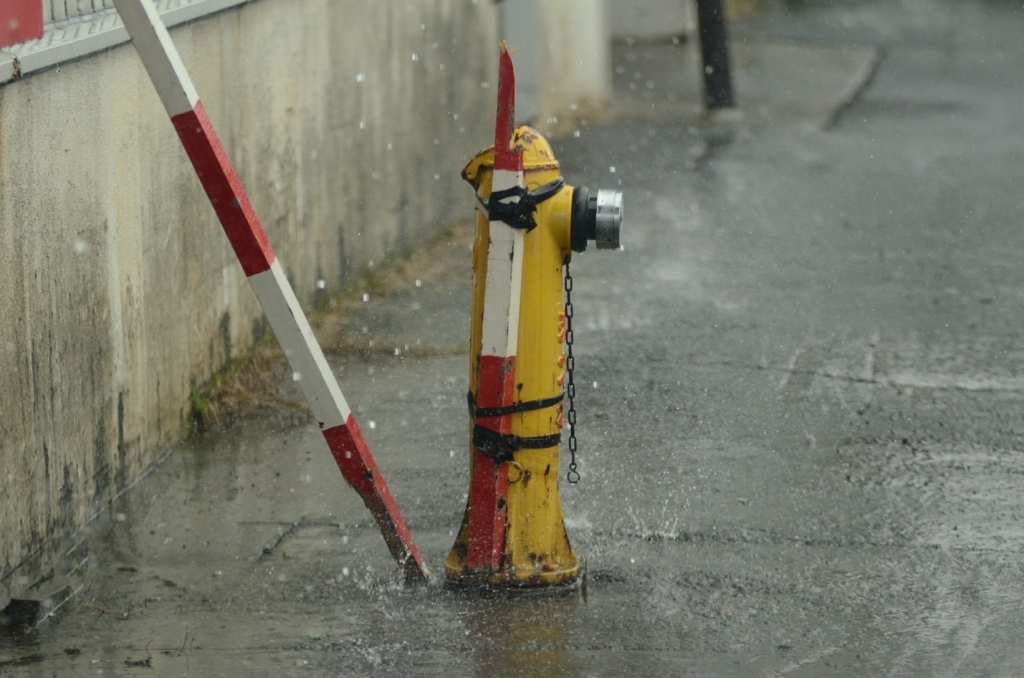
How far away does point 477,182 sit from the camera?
14.1ft

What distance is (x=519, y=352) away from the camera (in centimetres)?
425

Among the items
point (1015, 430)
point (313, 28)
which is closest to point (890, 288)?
point (1015, 430)

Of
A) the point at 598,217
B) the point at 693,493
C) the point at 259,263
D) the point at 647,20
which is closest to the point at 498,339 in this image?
the point at 598,217

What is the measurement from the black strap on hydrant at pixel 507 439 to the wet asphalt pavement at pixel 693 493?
46 cm

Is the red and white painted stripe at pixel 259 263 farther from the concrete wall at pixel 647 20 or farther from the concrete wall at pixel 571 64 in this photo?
the concrete wall at pixel 647 20

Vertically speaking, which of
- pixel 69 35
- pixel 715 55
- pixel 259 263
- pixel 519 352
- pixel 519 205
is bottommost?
pixel 519 352

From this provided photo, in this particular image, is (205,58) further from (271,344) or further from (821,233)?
(821,233)

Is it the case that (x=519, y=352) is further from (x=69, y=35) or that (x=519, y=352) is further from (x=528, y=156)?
(x=69, y=35)

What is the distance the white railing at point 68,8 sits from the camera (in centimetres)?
480

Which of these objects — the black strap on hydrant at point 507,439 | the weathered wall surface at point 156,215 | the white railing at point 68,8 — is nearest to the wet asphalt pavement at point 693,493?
the weathered wall surface at point 156,215

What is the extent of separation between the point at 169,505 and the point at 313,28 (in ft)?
9.84

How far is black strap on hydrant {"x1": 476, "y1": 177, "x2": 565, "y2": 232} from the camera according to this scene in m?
4.10

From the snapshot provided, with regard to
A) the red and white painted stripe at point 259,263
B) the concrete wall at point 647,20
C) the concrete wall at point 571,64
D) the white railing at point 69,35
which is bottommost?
the red and white painted stripe at point 259,263

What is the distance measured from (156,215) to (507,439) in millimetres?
2049
